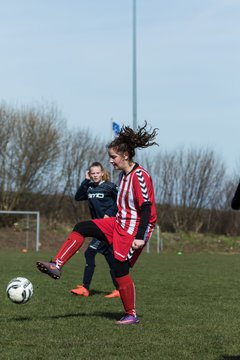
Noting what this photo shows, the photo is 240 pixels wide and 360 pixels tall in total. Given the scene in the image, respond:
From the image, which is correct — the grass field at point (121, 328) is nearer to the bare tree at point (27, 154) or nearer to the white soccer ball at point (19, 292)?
the white soccer ball at point (19, 292)

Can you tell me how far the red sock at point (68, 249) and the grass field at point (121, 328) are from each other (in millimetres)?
608

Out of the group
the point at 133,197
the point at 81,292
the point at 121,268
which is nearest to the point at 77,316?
the point at 121,268

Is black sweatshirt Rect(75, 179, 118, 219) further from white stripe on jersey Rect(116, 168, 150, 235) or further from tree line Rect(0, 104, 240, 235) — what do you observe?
tree line Rect(0, 104, 240, 235)

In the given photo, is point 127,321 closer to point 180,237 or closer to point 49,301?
point 49,301

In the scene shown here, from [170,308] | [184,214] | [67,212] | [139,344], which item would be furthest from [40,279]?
[184,214]


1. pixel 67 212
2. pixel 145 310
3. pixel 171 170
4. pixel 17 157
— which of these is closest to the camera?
pixel 145 310

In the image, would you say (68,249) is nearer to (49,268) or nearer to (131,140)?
(49,268)

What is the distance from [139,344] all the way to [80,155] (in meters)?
30.1

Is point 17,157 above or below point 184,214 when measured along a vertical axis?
above

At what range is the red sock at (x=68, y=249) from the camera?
6109 millimetres

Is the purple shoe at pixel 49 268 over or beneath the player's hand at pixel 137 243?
beneath

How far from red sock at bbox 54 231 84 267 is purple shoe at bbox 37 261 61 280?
95 mm

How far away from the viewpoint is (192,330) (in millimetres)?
5805

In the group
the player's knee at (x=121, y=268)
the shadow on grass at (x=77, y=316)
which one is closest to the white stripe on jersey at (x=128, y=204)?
the player's knee at (x=121, y=268)
